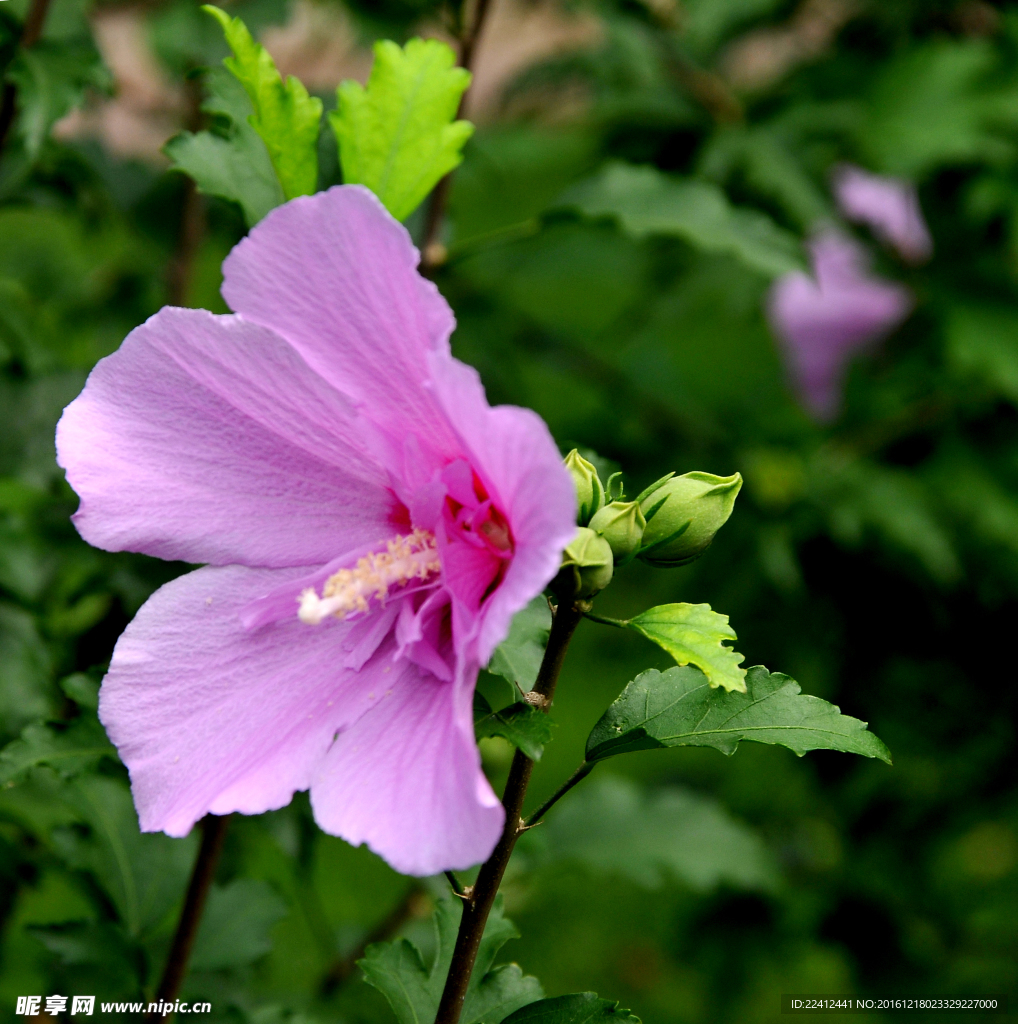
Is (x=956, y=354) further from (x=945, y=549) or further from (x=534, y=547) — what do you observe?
(x=534, y=547)

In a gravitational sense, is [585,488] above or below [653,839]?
above

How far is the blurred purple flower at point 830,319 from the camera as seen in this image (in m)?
2.95

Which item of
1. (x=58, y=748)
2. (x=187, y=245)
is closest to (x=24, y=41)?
(x=187, y=245)

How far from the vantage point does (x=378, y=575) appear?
103 centimetres

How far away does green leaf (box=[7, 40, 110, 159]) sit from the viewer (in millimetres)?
1599

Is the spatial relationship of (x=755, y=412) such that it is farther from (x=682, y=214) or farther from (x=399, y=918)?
(x=399, y=918)

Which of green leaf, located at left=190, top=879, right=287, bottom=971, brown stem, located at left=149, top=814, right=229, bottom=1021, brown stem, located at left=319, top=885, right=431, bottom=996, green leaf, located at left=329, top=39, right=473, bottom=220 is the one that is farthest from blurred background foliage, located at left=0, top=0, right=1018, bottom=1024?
green leaf, located at left=329, top=39, right=473, bottom=220

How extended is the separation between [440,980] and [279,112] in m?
0.91

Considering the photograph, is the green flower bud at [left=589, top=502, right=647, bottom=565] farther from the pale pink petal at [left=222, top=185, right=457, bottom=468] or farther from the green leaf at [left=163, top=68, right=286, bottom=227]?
the green leaf at [left=163, top=68, right=286, bottom=227]

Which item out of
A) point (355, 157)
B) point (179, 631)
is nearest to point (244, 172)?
point (355, 157)

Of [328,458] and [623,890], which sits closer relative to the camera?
[328,458]

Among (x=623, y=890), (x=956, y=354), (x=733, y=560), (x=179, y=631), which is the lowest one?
(x=623, y=890)

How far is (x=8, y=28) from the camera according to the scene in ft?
5.81

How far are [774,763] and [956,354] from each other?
1118 millimetres
